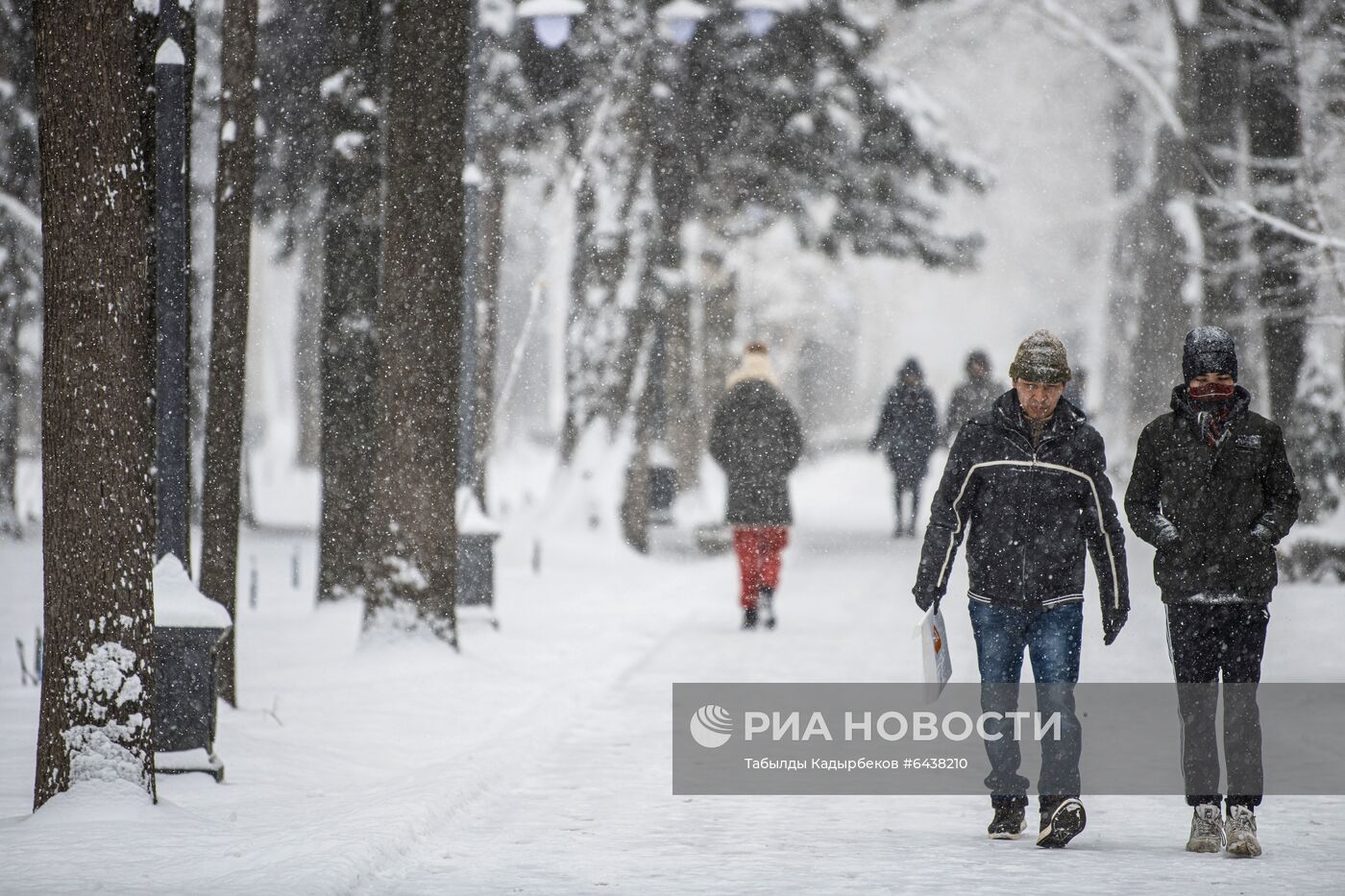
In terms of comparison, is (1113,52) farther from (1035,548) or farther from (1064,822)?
(1064,822)

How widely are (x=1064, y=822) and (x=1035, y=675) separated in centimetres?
56

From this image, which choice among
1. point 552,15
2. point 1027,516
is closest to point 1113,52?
point 552,15

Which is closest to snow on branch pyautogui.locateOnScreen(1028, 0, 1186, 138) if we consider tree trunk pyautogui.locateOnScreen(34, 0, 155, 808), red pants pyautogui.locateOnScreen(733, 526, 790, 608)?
red pants pyautogui.locateOnScreen(733, 526, 790, 608)

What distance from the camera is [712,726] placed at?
10.1 metres

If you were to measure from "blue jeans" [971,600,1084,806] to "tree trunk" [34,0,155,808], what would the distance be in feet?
10.7

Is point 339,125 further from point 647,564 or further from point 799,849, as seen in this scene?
point 799,849

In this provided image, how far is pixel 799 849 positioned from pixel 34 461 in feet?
120

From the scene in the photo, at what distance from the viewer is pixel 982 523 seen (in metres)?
6.85

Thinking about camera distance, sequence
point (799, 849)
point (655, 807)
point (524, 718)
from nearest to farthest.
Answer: point (799, 849) → point (655, 807) → point (524, 718)

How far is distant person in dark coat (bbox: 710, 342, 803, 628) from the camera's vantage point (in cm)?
1443

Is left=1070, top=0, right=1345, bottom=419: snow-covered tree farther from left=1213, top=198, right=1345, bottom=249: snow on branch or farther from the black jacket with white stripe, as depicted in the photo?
the black jacket with white stripe

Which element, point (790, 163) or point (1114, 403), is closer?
point (790, 163)

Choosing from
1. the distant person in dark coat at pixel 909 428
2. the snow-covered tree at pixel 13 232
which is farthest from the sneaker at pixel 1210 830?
the snow-covered tree at pixel 13 232

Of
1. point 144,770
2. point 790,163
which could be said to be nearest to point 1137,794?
point 144,770
